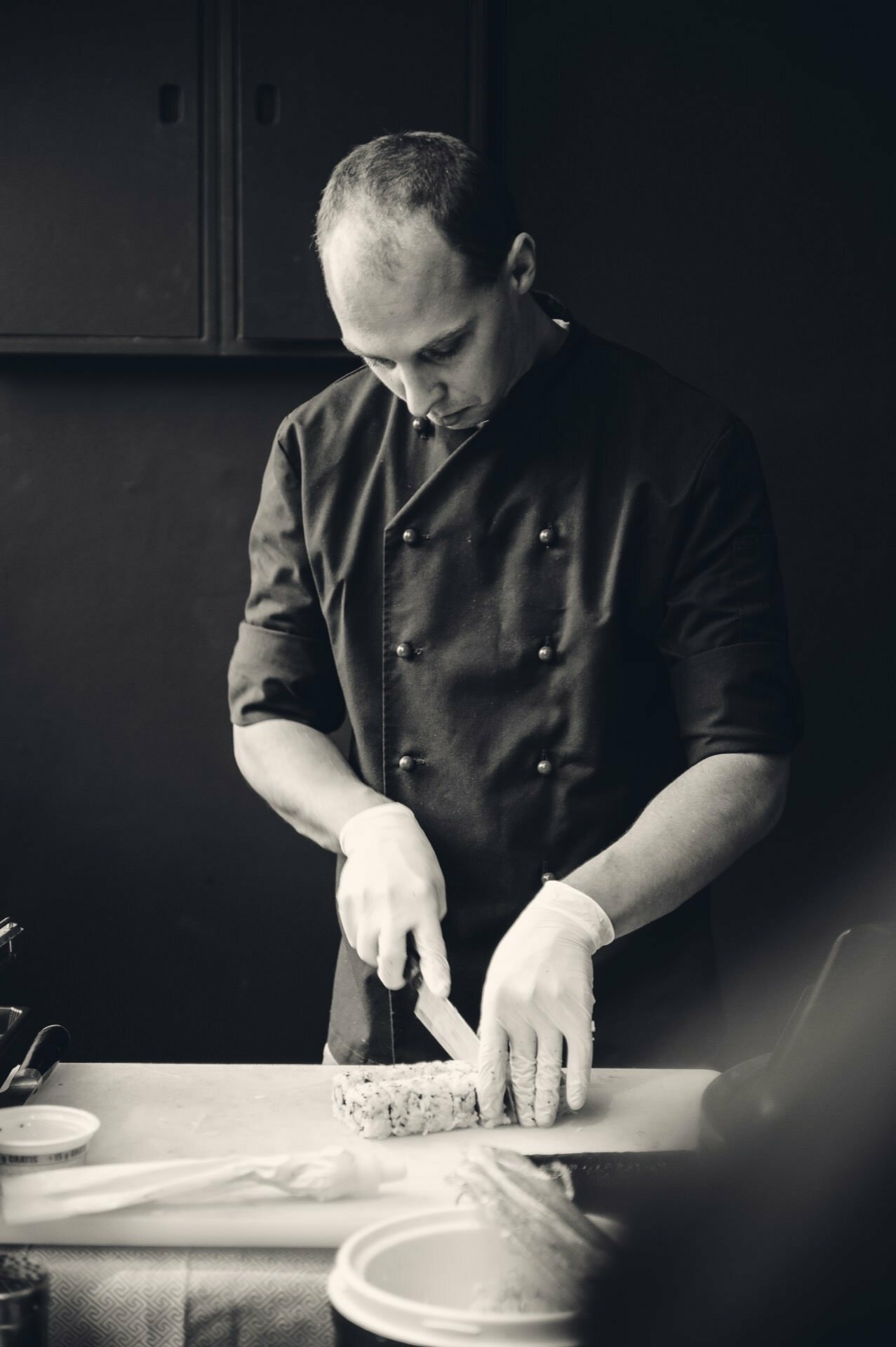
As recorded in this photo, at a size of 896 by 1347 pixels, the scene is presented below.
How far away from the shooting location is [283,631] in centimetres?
200

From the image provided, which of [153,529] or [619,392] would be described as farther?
[153,529]

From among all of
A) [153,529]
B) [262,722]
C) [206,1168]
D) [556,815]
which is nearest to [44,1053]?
[206,1168]

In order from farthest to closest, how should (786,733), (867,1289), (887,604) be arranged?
(887,604), (786,733), (867,1289)

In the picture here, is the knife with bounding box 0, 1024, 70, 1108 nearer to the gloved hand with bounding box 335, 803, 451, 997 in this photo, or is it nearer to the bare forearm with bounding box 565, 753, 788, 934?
the gloved hand with bounding box 335, 803, 451, 997

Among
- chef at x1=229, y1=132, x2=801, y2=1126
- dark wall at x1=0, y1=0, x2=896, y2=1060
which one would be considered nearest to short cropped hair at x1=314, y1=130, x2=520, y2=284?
chef at x1=229, y1=132, x2=801, y2=1126

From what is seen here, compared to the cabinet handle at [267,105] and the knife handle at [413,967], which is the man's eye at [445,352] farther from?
the cabinet handle at [267,105]

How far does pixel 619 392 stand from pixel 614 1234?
3.85ft

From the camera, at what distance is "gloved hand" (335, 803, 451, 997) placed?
165 cm

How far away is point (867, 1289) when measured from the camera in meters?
0.70

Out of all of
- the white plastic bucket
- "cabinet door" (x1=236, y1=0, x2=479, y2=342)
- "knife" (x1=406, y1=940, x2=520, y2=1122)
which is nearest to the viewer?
the white plastic bucket

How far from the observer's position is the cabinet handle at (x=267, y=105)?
264cm

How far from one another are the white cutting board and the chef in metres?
0.21

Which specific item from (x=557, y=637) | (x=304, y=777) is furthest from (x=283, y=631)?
(x=557, y=637)

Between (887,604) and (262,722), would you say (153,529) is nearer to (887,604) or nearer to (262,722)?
(262,722)
